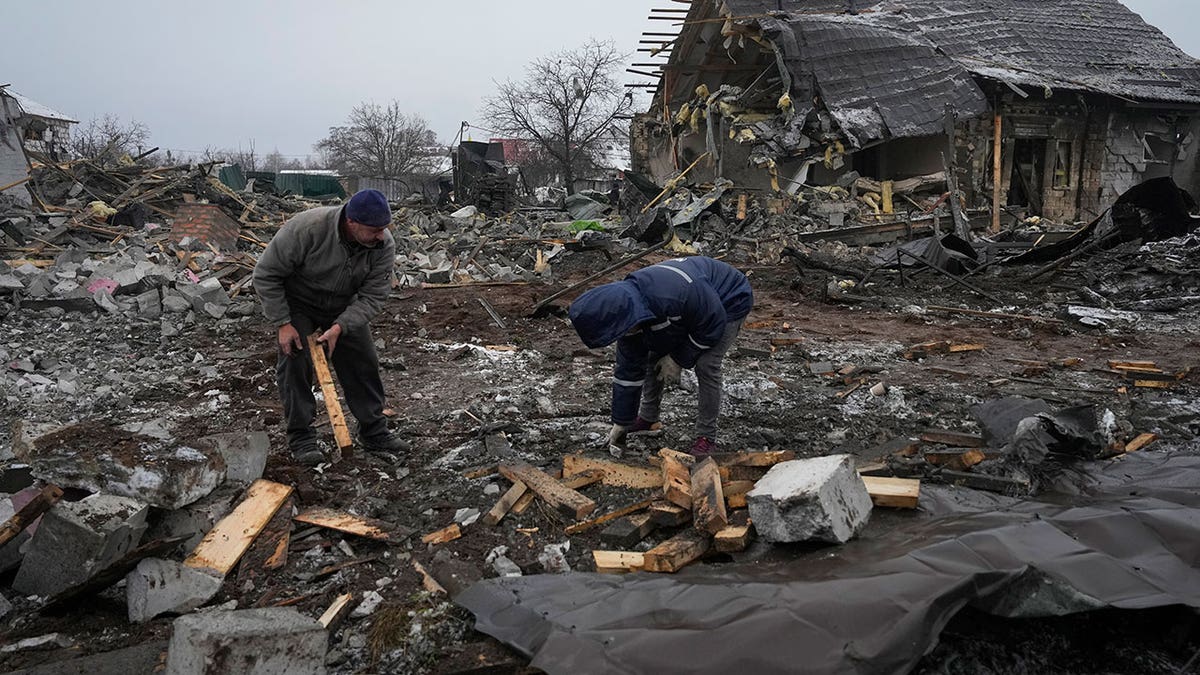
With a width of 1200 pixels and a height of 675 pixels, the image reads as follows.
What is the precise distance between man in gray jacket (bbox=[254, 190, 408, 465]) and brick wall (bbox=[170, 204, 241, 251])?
1071 centimetres

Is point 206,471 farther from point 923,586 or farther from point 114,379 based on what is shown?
point 114,379

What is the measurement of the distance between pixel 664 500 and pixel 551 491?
605mm

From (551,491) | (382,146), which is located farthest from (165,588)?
(382,146)

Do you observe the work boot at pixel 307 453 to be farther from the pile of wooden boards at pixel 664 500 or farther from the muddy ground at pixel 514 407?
the pile of wooden boards at pixel 664 500

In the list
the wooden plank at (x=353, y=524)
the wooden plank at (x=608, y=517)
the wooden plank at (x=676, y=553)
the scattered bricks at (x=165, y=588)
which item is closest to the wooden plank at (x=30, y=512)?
the scattered bricks at (x=165, y=588)

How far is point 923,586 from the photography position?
2.31 meters

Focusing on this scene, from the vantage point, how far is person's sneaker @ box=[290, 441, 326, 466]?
14.0 ft

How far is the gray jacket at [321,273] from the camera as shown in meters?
4.11

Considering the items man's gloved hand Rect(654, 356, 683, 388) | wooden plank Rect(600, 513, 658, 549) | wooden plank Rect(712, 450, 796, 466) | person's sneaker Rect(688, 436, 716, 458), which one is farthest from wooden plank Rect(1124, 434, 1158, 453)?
wooden plank Rect(600, 513, 658, 549)

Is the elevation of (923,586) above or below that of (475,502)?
above

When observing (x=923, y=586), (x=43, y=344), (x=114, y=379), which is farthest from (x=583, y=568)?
(x=43, y=344)

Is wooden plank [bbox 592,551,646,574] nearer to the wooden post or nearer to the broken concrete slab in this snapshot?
the broken concrete slab

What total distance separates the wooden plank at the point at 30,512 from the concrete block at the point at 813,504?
3091mm

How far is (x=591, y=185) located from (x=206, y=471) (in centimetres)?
3277
